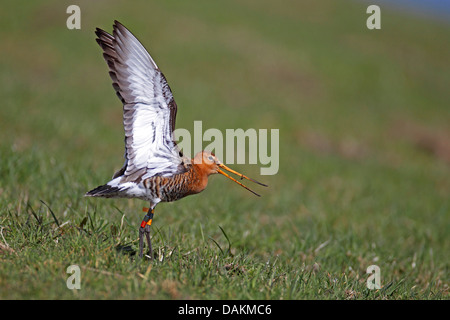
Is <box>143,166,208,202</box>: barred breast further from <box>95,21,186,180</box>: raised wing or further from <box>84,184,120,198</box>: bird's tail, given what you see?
<box>84,184,120,198</box>: bird's tail

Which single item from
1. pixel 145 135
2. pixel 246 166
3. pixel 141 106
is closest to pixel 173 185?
pixel 145 135

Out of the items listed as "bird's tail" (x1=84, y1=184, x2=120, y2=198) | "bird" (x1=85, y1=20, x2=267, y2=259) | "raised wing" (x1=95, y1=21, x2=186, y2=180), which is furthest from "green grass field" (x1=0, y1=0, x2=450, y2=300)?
"raised wing" (x1=95, y1=21, x2=186, y2=180)

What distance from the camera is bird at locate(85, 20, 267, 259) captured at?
436 centimetres

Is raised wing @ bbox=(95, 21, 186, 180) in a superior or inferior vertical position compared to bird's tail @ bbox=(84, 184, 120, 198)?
superior

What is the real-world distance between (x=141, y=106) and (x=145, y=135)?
258 millimetres

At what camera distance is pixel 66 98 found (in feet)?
47.6

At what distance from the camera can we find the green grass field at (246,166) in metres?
4.46

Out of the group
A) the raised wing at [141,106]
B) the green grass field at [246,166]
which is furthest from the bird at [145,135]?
the green grass field at [246,166]

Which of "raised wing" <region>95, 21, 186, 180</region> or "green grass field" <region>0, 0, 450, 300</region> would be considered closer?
"raised wing" <region>95, 21, 186, 180</region>

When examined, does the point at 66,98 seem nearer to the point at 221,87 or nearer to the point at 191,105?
the point at 191,105

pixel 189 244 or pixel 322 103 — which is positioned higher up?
pixel 322 103
